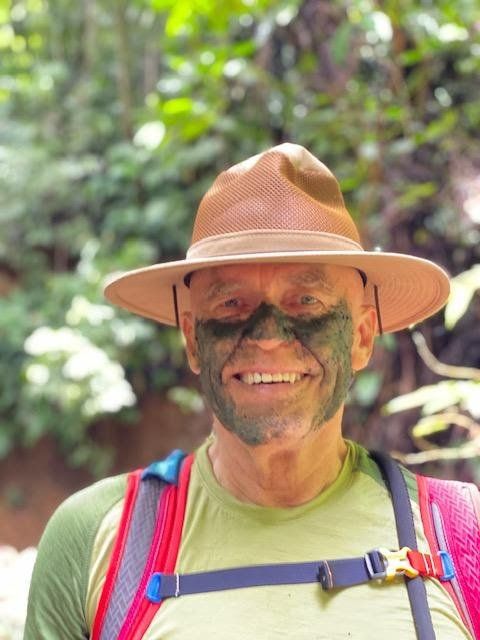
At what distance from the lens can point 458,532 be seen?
1274mm

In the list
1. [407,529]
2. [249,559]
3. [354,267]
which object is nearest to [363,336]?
[354,267]

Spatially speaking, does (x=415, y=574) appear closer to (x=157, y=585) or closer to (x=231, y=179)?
(x=157, y=585)

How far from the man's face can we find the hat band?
1.6 inches

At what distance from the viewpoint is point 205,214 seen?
135 cm

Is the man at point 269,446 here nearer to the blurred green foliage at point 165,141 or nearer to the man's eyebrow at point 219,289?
the man's eyebrow at point 219,289

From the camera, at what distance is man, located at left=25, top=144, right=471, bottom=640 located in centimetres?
119

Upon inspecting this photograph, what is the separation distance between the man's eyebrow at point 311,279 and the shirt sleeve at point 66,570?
0.52 meters

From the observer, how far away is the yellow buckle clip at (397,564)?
3.93ft

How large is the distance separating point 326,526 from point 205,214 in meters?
0.61

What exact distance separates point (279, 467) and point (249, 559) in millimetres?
170

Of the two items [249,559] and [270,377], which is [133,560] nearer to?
[249,559]

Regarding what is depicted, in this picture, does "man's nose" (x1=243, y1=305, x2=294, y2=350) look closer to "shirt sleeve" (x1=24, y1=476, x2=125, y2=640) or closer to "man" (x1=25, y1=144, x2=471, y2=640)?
"man" (x1=25, y1=144, x2=471, y2=640)

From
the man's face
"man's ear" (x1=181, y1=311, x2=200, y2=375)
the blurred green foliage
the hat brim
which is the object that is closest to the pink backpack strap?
the man's face

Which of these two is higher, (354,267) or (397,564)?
(354,267)
